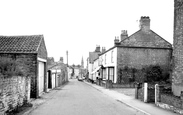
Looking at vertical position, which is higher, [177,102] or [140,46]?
[140,46]

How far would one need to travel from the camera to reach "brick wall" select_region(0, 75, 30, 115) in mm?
8709

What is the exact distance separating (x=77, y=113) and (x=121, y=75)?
2019 centimetres

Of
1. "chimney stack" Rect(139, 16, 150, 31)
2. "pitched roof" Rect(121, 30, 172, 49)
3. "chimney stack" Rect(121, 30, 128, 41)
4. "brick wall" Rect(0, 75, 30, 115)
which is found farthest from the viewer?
"chimney stack" Rect(121, 30, 128, 41)

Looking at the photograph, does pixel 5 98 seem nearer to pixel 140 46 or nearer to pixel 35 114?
pixel 35 114

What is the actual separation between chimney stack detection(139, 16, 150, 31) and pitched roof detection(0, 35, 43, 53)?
1744 centimetres

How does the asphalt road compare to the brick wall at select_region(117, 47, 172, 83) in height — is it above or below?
below

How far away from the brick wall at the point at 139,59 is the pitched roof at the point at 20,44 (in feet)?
48.2

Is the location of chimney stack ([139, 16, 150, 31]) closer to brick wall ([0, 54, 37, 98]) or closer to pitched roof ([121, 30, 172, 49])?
pitched roof ([121, 30, 172, 49])

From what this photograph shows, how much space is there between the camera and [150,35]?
3103cm

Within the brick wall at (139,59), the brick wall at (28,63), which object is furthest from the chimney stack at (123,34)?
the brick wall at (28,63)

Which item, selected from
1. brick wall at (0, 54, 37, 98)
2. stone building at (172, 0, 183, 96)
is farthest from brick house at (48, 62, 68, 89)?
stone building at (172, 0, 183, 96)

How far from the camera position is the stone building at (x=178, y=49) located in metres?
14.5

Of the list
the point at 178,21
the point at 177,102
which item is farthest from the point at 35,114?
the point at 178,21

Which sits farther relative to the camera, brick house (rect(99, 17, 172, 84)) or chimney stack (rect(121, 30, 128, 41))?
chimney stack (rect(121, 30, 128, 41))
